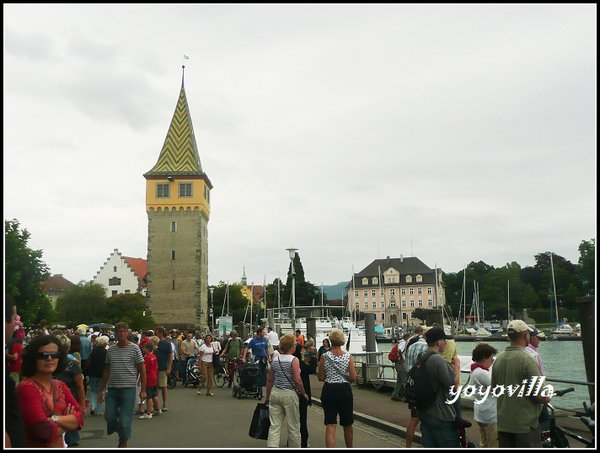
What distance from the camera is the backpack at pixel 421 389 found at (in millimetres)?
7371

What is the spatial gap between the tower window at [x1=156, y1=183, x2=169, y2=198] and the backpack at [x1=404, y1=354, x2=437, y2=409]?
8386 cm

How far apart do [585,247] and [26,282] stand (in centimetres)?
6432

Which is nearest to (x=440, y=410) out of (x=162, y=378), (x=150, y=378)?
(x=150, y=378)

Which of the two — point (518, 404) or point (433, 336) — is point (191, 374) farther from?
point (518, 404)

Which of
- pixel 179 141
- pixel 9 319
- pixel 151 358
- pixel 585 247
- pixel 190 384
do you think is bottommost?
pixel 190 384

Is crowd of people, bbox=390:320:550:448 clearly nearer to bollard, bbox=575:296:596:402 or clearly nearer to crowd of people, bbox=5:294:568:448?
crowd of people, bbox=5:294:568:448

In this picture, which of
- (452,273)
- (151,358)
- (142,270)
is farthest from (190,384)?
(452,273)

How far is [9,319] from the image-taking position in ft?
18.4

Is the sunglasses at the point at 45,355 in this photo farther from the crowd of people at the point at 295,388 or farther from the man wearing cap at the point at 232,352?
the man wearing cap at the point at 232,352

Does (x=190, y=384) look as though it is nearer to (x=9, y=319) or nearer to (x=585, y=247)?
(x=9, y=319)

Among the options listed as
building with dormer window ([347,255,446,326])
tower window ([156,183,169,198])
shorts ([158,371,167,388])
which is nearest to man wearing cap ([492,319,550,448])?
shorts ([158,371,167,388])

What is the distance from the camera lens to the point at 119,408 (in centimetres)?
1072

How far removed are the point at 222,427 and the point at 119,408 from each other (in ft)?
10.4

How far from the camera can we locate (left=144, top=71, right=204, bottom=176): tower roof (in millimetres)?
90688
